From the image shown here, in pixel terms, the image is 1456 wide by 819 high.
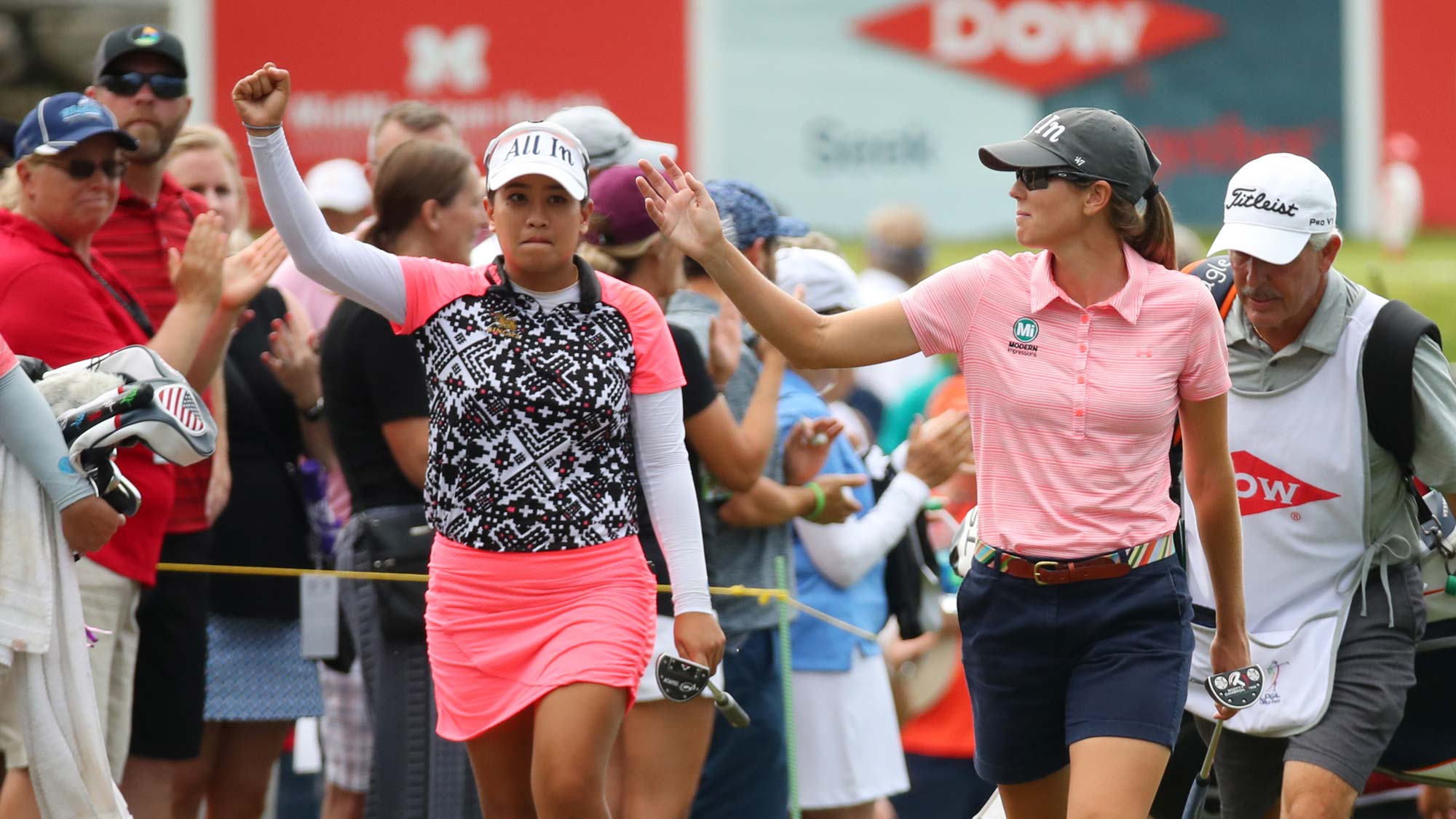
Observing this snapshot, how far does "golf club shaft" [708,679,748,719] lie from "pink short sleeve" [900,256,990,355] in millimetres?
1064

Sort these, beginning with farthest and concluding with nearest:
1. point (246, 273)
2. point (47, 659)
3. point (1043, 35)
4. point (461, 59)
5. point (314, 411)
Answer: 1. point (1043, 35)
2. point (461, 59)
3. point (314, 411)
4. point (246, 273)
5. point (47, 659)

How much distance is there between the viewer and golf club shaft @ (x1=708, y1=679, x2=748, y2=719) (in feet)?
14.9

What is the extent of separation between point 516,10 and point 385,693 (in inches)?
425

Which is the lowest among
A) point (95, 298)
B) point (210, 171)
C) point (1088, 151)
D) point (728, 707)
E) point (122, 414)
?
point (728, 707)

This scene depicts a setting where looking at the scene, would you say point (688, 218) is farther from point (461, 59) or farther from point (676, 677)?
point (461, 59)

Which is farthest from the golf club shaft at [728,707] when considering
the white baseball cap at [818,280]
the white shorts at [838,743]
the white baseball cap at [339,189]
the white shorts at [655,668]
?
the white baseball cap at [339,189]

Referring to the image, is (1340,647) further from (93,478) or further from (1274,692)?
(93,478)

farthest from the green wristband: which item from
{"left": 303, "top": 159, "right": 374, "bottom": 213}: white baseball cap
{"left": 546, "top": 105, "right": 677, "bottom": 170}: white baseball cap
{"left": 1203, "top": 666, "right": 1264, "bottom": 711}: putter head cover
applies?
{"left": 303, "top": 159, "right": 374, "bottom": 213}: white baseball cap

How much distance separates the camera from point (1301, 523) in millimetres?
4824

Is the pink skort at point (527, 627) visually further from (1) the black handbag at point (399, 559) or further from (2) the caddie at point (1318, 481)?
(2) the caddie at point (1318, 481)

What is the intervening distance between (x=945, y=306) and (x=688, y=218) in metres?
0.64

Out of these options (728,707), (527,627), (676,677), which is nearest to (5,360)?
(527,627)

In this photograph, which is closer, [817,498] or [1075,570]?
[1075,570]

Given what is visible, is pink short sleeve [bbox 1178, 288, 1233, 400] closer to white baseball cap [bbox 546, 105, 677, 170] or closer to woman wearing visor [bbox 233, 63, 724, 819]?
woman wearing visor [bbox 233, 63, 724, 819]
